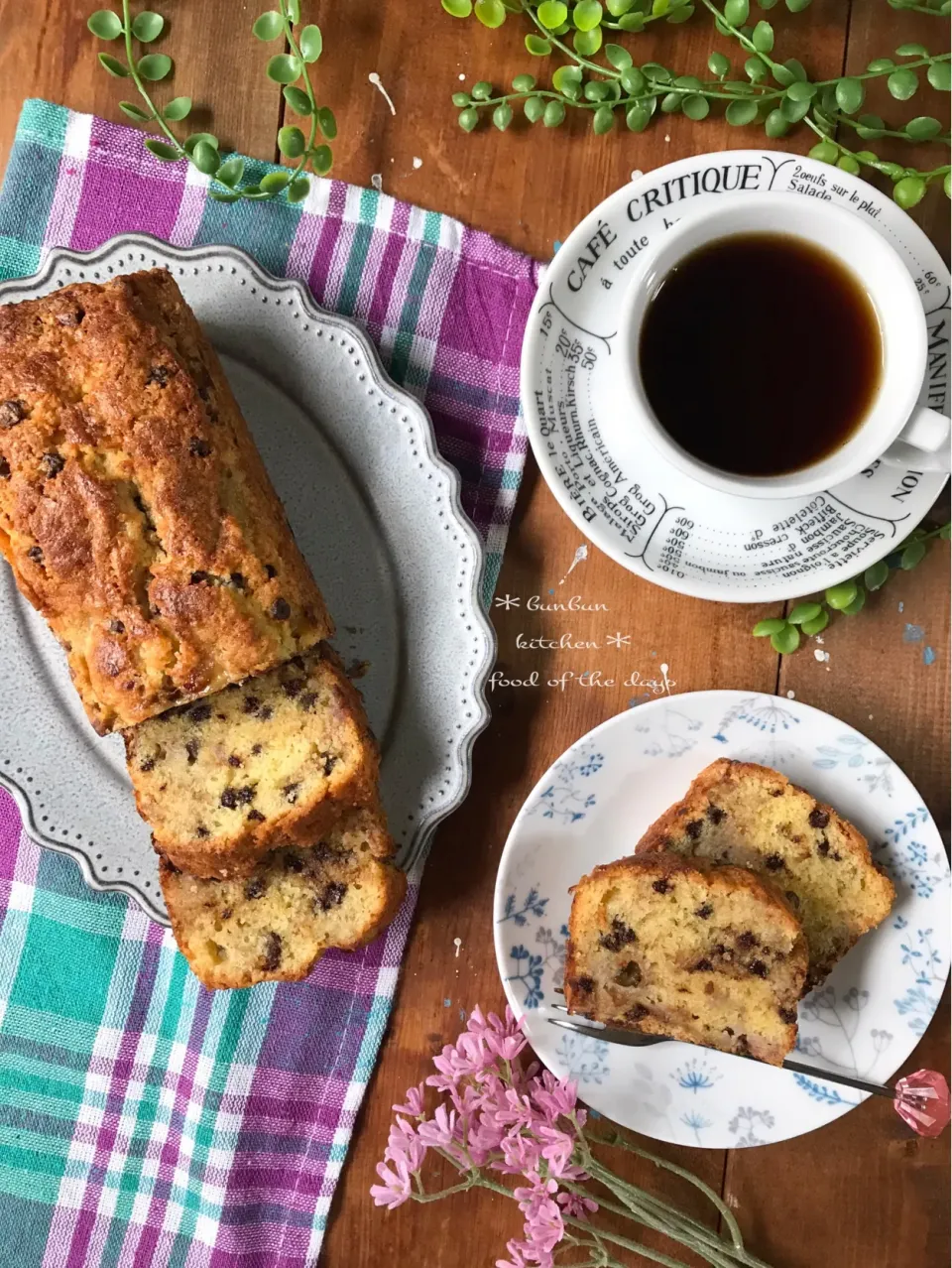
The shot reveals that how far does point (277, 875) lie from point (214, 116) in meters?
1.31

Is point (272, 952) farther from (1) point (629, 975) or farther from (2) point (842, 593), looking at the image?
(2) point (842, 593)

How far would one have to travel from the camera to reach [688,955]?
173 centimetres

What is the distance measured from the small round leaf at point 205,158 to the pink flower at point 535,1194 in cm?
171

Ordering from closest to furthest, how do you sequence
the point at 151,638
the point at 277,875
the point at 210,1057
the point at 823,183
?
the point at 151,638
the point at 823,183
the point at 277,875
the point at 210,1057

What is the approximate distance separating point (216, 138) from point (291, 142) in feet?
0.68

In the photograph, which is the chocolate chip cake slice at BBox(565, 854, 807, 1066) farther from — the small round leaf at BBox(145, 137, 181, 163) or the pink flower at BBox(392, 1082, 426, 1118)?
the small round leaf at BBox(145, 137, 181, 163)

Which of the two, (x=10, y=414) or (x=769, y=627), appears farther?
(x=769, y=627)

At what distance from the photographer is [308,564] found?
1845 millimetres

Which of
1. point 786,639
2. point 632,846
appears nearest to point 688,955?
point 632,846

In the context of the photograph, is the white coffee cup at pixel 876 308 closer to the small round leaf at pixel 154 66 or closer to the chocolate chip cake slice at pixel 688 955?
the chocolate chip cake slice at pixel 688 955

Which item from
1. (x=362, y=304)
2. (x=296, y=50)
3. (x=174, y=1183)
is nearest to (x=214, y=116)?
(x=296, y=50)

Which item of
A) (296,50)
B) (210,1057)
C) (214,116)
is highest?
(296,50)

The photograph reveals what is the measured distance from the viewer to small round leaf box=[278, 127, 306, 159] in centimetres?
173

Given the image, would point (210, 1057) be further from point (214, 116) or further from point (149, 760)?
point (214, 116)
